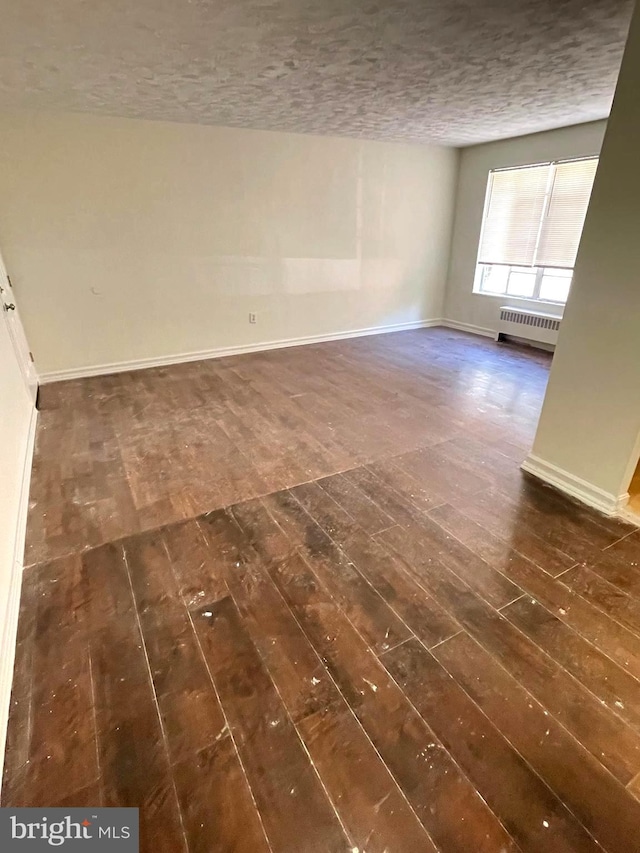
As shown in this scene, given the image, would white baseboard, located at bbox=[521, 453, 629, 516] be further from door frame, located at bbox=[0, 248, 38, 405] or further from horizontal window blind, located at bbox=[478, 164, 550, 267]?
door frame, located at bbox=[0, 248, 38, 405]

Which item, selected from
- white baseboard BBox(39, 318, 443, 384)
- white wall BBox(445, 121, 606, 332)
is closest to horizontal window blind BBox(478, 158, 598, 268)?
white wall BBox(445, 121, 606, 332)

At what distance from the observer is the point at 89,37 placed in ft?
7.09

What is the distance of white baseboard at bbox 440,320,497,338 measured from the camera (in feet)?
19.1

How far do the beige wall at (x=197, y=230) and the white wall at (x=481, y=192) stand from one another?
239 mm

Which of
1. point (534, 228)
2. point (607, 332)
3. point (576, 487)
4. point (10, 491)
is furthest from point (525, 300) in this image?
point (10, 491)

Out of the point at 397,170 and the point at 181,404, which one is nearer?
the point at 181,404

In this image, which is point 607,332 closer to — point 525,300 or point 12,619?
point 12,619

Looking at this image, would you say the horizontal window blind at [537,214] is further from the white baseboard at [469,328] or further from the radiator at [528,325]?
the white baseboard at [469,328]

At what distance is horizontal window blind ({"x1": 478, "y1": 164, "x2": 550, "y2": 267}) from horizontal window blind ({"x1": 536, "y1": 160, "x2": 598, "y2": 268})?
122 millimetres

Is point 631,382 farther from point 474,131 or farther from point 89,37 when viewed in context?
point 474,131

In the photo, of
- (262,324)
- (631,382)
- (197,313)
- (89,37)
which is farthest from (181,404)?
(631,382)

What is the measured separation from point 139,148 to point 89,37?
186 cm

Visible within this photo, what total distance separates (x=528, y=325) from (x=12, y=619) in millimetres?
5660

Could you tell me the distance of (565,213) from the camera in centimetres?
466
